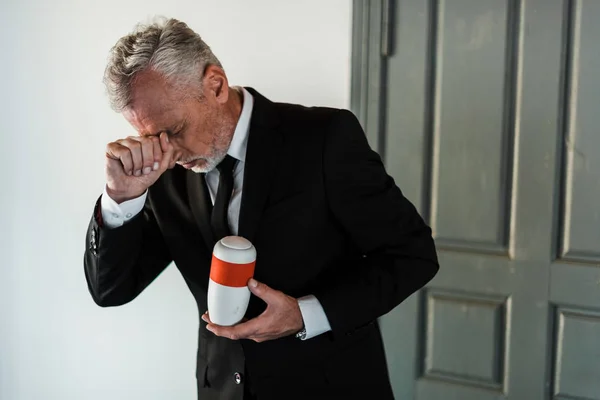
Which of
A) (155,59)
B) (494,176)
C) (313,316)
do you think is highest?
(155,59)

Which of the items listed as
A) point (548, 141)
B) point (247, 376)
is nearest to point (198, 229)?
point (247, 376)

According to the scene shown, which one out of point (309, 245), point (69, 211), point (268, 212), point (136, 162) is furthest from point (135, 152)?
point (69, 211)

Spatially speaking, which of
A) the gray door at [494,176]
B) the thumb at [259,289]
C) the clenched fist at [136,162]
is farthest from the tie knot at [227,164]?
the gray door at [494,176]

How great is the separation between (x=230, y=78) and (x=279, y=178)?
973 millimetres

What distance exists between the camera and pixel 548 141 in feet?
6.02

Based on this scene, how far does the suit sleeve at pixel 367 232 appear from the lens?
1239 mm

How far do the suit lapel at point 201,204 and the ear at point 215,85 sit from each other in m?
0.17

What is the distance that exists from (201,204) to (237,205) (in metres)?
0.07

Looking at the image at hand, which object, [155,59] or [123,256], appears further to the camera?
[123,256]

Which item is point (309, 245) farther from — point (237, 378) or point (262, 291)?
point (237, 378)

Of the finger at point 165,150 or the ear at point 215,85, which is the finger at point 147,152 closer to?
the finger at point 165,150

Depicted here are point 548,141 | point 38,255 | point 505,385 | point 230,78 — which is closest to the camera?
point 548,141

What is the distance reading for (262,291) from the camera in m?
1.13

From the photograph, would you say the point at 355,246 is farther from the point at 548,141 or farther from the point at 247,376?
the point at 548,141
